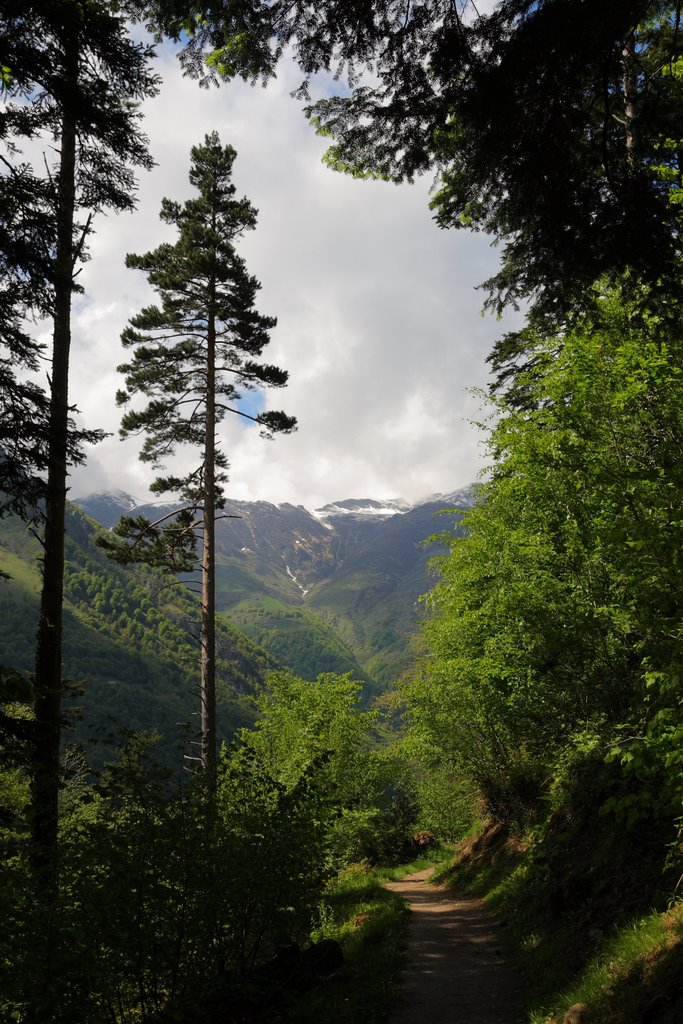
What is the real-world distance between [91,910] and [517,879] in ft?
39.0

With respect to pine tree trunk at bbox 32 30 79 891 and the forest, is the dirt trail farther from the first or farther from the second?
pine tree trunk at bbox 32 30 79 891

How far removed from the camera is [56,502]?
9078mm

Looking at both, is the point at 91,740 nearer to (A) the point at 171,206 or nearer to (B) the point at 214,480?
(B) the point at 214,480

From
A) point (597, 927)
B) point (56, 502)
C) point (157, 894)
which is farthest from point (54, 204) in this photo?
point (597, 927)

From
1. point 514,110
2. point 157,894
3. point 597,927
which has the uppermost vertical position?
point 514,110

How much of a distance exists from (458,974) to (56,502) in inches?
386

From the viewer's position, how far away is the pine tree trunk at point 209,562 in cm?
1440

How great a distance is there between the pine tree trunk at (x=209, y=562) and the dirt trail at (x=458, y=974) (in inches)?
229

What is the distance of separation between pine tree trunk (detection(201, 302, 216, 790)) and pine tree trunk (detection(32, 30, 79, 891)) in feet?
17.5

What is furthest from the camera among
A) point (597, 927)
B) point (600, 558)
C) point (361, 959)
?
point (361, 959)

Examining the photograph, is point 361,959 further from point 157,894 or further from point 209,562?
point 209,562

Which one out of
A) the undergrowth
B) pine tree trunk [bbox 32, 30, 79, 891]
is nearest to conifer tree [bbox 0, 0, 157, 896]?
pine tree trunk [bbox 32, 30, 79, 891]

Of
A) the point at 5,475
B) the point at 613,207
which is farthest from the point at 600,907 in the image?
the point at 5,475

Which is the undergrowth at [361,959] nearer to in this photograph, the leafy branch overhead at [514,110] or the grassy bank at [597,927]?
the grassy bank at [597,927]
